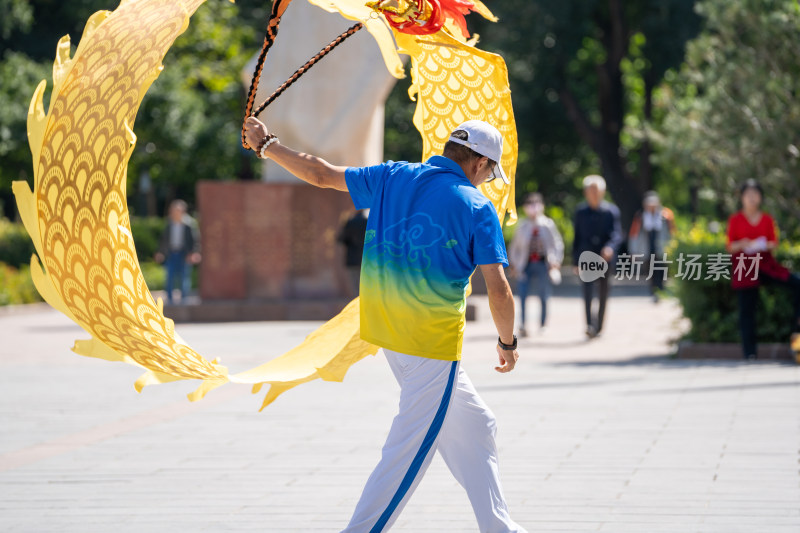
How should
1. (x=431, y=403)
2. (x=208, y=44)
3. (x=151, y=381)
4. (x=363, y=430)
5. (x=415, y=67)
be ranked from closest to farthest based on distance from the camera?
1. (x=431, y=403)
2. (x=151, y=381)
3. (x=415, y=67)
4. (x=363, y=430)
5. (x=208, y=44)

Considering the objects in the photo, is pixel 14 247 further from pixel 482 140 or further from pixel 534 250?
pixel 482 140

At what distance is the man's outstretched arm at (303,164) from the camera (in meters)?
4.97

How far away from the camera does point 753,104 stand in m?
14.5

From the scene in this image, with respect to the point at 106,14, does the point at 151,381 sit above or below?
below

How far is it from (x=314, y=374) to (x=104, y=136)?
142cm

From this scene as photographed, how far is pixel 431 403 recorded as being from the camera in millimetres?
4605

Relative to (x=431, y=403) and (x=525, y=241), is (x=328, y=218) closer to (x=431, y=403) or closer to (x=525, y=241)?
(x=525, y=241)

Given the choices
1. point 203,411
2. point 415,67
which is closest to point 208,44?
point 203,411

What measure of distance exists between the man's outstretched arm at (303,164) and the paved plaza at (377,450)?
5.65 ft

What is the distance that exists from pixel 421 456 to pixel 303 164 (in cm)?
132

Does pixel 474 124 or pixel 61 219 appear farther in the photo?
pixel 61 219

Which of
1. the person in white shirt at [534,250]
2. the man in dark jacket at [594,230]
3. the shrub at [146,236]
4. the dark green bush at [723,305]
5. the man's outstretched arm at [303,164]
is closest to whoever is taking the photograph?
the man's outstretched arm at [303,164]
